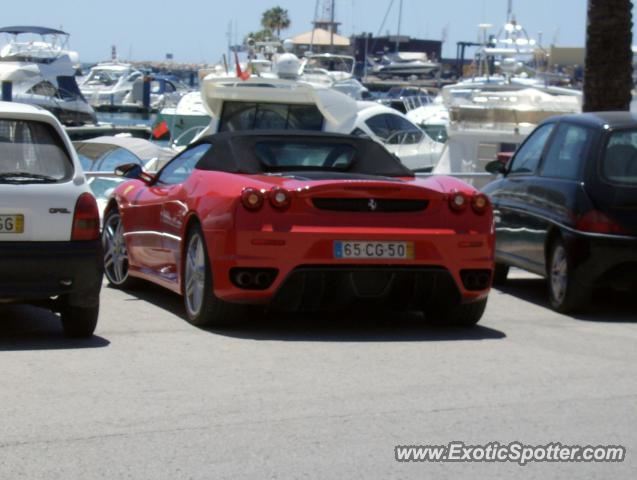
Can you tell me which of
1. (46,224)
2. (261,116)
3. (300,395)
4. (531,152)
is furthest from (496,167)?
(261,116)

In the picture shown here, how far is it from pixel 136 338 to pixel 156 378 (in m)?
1.43

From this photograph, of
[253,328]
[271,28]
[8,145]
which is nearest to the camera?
[8,145]

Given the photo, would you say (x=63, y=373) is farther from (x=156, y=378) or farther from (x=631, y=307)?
(x=631, y=307)

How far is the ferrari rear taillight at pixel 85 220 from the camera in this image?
8.38 meters

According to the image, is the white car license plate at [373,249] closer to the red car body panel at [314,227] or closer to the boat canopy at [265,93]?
the red car body panel at [314,227]

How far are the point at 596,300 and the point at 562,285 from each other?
45.0 inches

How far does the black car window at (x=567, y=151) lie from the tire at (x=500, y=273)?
138cm

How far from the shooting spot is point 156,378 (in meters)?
7.48

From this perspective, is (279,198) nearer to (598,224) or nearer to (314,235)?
(314,235)

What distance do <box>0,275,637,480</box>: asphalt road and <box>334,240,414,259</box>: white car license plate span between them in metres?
0.56

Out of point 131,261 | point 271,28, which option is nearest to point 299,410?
point 131,261

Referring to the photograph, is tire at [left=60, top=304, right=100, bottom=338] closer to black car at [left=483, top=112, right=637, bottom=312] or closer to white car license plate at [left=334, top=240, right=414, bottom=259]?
white car license plate at [left=334, top=240, right=414, bottom=259]

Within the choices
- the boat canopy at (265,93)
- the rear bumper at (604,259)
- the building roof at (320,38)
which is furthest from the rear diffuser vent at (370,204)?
the building roof at (320,38)

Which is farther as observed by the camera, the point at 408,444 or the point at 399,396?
the point at 399,396
